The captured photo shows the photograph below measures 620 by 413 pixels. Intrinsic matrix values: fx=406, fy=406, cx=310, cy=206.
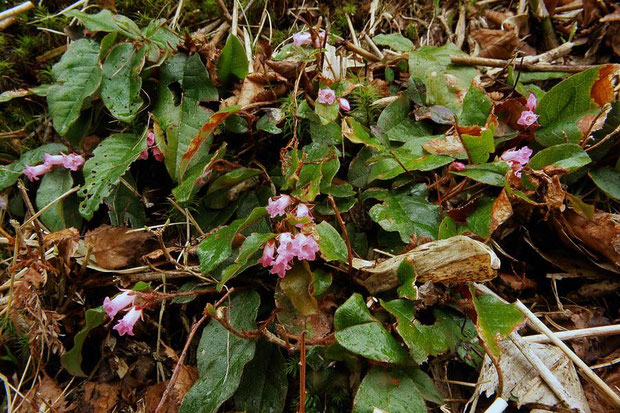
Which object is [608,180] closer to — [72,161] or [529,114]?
[529,114]

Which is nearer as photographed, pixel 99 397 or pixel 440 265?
pixel 440 265

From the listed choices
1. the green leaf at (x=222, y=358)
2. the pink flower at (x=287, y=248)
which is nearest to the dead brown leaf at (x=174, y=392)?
the green leaf at (x=222, y=358)

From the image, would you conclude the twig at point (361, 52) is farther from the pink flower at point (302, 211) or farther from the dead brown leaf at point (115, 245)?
the dead brown leaf at point (115, 245)

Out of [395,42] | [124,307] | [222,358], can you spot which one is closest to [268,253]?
[222,358]

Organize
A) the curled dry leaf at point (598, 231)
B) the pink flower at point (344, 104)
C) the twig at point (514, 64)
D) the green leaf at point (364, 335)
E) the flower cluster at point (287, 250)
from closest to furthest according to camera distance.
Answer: the green leaf at point (364, 335)
the flower cluster at point (287, 250)
the curled dry leaf at point (598, 231)
the pink flower at point (344, 104)
the twig at point (514, 64)

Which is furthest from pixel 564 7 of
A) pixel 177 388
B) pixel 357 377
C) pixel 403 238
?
pixel 177 388

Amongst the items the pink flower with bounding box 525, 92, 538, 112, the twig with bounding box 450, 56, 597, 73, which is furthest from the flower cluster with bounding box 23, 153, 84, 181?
the pink flower with bounding box 525, 92, 538, 112
